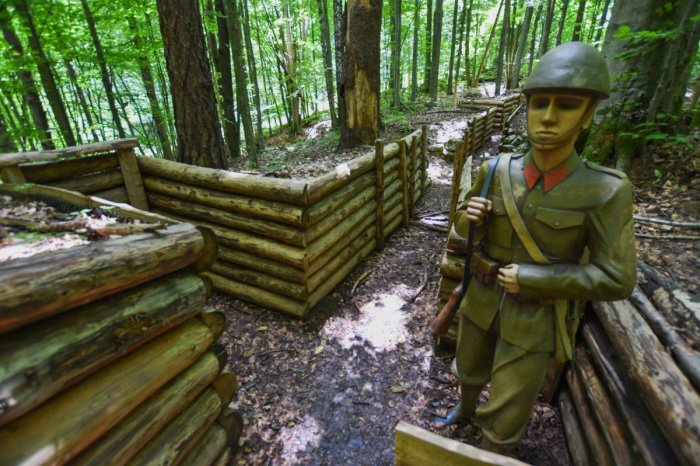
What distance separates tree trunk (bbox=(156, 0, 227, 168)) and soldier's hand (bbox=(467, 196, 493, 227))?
4.43 meters

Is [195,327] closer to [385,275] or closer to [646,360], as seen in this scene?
[646,360]

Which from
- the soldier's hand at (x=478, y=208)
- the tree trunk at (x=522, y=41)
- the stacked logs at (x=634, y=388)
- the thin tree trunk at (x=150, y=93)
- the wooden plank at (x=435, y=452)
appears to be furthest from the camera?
the tree trunk at (x=522, y=41)

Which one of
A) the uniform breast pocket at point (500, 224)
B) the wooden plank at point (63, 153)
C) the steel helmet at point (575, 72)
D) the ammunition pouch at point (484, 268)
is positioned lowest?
the ammunition pouch at point (484, 268)

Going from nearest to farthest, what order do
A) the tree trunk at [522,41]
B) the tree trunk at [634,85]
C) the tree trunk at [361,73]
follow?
the tree trunk at [634,85] < the tree trunk at [361,73] < the tree trunk at [522,41]

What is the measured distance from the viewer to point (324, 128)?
15.7 m

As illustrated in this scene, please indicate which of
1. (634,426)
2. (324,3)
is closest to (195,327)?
(634,426)

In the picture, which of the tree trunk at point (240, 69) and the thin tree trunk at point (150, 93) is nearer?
the tree trunk at point (240, 69)

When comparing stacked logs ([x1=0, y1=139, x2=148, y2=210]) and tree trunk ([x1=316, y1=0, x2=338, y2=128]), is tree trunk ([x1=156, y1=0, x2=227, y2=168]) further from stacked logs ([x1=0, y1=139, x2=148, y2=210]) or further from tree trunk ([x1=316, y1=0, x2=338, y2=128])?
tree trunk ([x1=316, y1=0, x2=338, y2=128])

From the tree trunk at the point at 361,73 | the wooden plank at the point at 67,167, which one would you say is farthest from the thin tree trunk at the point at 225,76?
the wooden plank at the point at 67,167

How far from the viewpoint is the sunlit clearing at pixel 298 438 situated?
2811 mm

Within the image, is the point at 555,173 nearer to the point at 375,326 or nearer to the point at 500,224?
the point at 500,224

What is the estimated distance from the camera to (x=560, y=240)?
5.90 feet

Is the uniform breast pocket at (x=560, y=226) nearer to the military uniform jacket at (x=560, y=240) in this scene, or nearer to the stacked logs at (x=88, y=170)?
the military uniform jacket at (x=560, y=240)

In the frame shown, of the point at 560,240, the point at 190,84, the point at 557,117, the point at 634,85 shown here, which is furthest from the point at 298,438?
the point at 634,85
